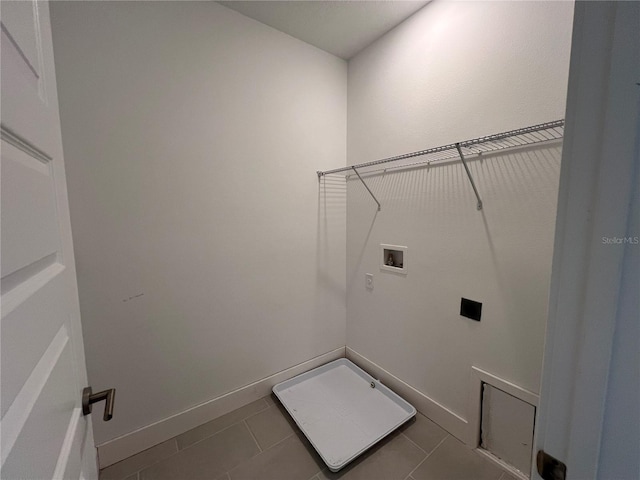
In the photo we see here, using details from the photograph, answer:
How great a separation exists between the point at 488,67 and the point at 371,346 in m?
1.92

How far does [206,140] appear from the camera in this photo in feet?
4.83

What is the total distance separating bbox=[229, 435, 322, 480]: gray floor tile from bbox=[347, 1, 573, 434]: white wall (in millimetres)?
810

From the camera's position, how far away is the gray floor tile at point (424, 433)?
145cm

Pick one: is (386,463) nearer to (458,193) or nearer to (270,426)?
(270,426)

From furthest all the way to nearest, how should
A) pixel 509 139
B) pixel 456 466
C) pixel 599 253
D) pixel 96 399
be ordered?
pixel 456 466 → pixel 509 139 → pixel 96 399 → pixel 599 253

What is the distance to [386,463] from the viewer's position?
4.41 ft

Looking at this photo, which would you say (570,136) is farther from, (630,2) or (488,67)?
(488,67)

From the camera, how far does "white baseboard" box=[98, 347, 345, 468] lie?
1.33m

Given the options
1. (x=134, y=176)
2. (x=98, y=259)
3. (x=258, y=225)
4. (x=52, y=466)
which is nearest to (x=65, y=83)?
(x=134, y=176)

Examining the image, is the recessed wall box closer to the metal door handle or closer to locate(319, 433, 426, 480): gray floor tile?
locate(319, 433, 426, 480): gray floor tile

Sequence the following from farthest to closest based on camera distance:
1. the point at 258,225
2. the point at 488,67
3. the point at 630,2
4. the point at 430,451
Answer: the point at 258,225 → the point at 430,451 → the point at 488,67 → the point at 630,2

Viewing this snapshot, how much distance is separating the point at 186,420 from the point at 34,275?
1.59 meters

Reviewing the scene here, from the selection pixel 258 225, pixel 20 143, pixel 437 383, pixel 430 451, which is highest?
pixel 20 143

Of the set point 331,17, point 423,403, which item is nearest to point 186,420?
point 423,403
